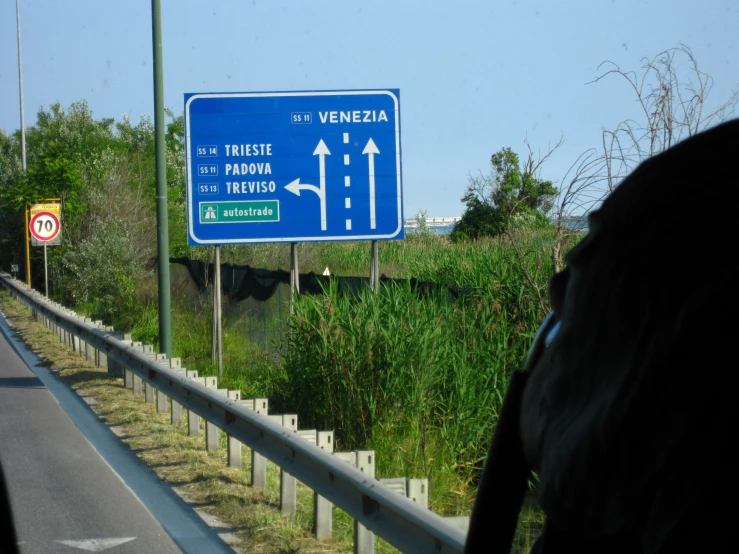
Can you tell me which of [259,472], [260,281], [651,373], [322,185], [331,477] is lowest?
[259,472]

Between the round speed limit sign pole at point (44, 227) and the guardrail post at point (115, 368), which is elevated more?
the round speed limit sign pole at point (44, 227)

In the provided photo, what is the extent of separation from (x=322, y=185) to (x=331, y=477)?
30.9 feet

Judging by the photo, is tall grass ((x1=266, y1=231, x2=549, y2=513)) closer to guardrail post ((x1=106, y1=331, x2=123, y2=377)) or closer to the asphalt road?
the asphalt road

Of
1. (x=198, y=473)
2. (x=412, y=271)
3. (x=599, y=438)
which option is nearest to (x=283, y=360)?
(x=198, y=473)

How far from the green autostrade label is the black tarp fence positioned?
1.13 meters

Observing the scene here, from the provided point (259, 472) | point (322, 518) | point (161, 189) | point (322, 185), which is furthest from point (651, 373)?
point (322, 185)

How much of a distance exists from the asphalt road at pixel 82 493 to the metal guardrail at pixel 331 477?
65cm

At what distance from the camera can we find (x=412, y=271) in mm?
18734

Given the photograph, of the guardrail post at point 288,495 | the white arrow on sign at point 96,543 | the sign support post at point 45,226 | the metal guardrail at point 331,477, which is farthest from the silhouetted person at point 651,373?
the sign support post at point 45,226

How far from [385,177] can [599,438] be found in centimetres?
1346

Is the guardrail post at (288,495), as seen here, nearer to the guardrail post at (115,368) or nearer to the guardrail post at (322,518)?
the guardrail post at (322,518)

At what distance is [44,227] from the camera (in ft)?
88.9

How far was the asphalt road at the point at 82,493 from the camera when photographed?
5.86 meters

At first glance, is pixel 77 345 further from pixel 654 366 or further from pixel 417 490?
pixel 654 366
